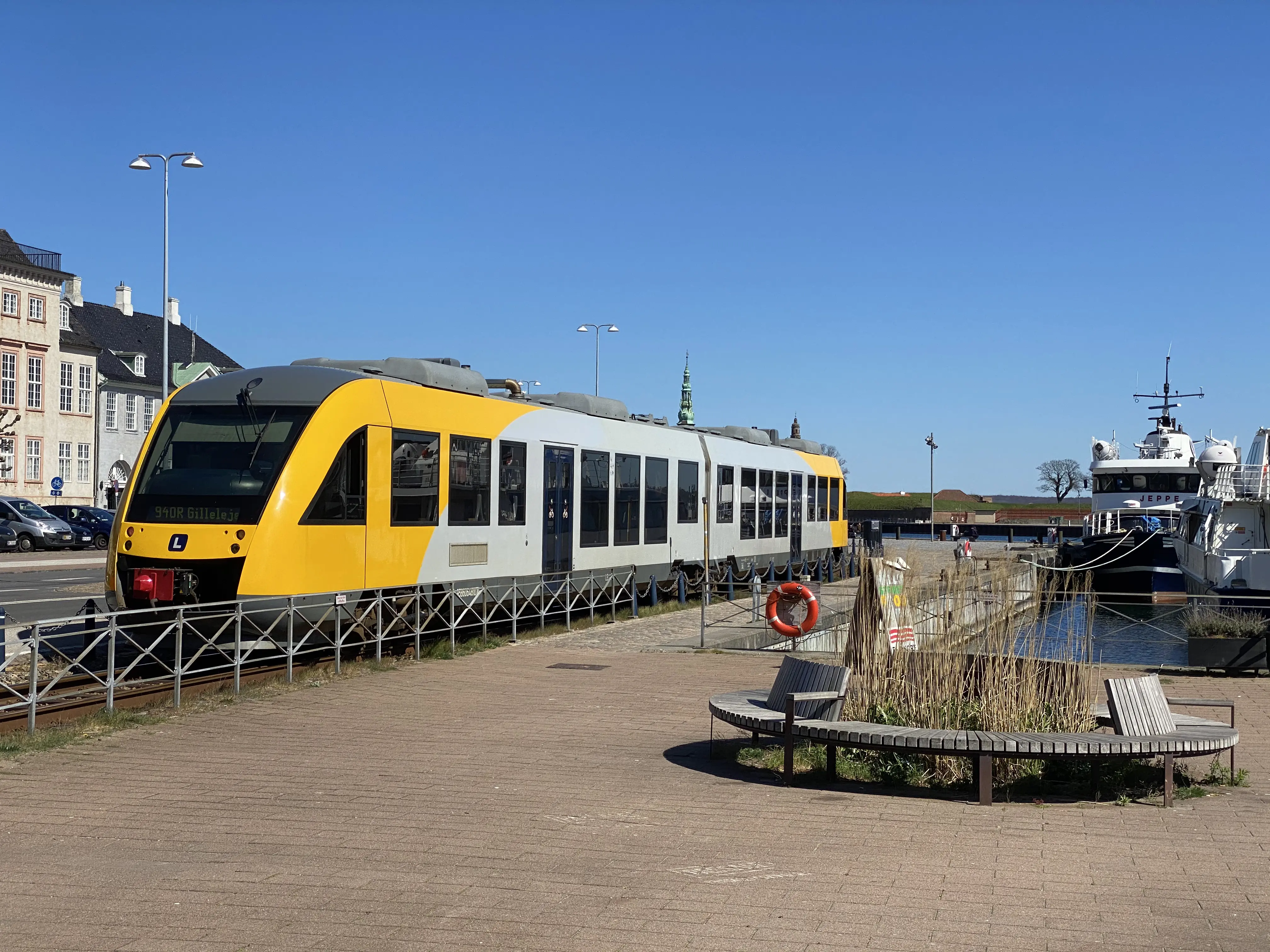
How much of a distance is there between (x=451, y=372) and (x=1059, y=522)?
9388 cm

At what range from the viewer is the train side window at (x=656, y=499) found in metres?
25.3

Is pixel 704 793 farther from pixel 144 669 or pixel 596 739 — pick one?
pixel 144 669

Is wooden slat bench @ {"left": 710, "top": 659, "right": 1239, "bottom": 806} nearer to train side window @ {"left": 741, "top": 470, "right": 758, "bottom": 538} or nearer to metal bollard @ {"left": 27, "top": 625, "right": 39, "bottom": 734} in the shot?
metal bollard @ {"left": 27, "top": 625, "right": 39, "bottom": 734}

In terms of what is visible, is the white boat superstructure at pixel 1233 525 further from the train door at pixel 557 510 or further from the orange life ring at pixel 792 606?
the orange life ring at pixel 792 606

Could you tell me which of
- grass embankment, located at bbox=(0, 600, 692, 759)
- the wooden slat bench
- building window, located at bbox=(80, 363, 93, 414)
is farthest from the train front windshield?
building window, located at bbox=(80, 363, 93, 414)

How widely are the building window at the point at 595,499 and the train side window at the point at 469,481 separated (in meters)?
3.62

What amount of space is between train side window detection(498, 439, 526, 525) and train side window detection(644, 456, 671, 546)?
5.37m

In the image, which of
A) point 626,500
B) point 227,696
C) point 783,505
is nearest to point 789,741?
point 227,696

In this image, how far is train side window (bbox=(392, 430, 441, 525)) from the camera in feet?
54.4

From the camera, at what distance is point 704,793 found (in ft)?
30.4

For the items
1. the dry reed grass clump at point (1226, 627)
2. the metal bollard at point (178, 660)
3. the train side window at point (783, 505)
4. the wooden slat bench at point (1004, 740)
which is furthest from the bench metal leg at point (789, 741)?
the train side window at point (783, 505)

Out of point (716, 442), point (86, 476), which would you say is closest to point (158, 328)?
point (86, 476)

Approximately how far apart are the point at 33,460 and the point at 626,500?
51783mm

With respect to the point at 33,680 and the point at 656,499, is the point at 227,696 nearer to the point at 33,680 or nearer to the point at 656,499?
the point at 33,680
